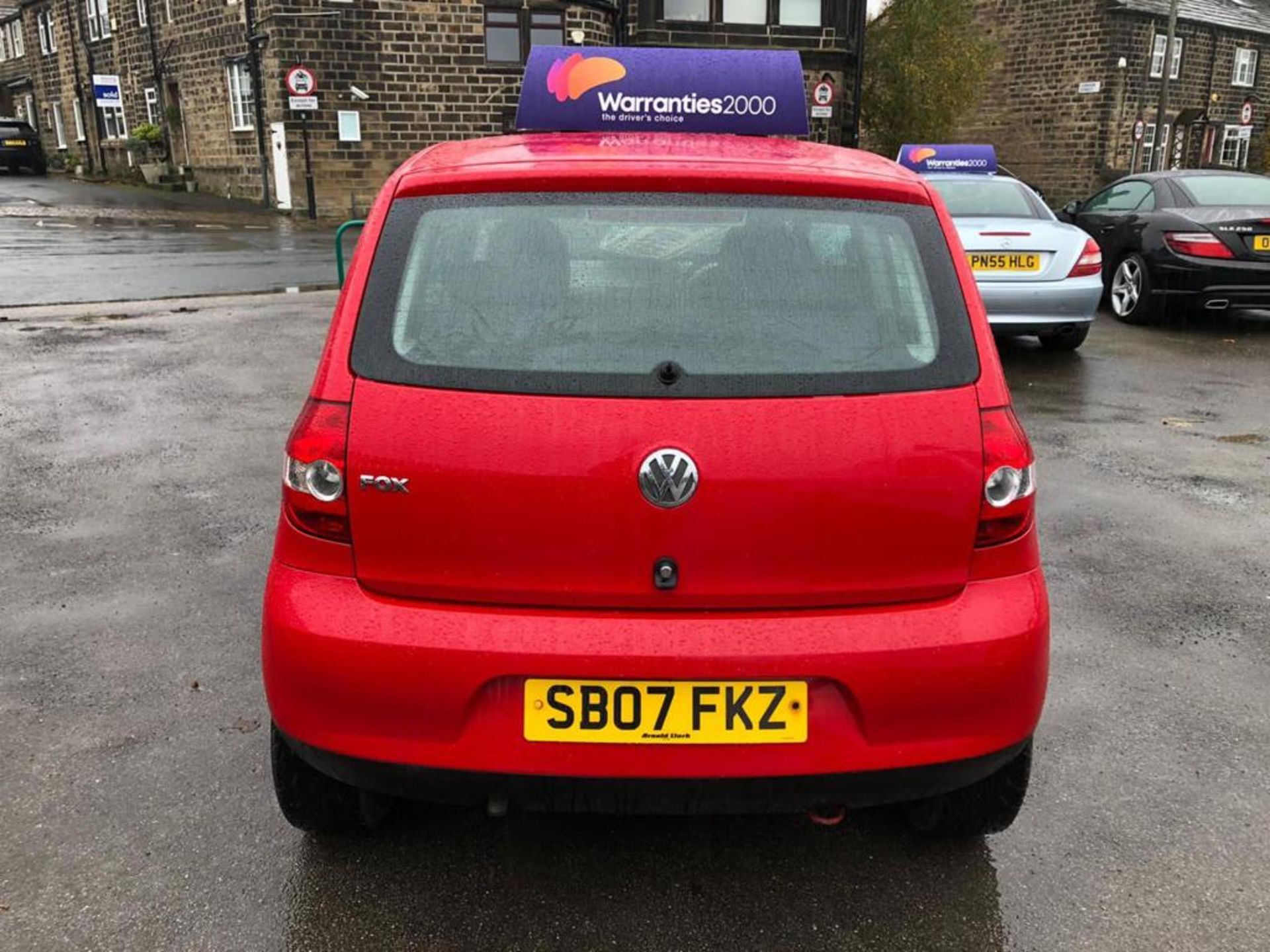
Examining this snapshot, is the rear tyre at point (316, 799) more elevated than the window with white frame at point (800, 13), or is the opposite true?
the window with white frame at point (800, 13)

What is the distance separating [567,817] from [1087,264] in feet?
24.1

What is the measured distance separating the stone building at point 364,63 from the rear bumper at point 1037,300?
18.0 m

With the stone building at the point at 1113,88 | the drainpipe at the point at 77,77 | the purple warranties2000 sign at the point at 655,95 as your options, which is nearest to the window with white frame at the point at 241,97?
the drainpipe at the point at 77,77

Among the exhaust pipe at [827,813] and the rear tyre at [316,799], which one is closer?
the exhaust pipe at [827,813]

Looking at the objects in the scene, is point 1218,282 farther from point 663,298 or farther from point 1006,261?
point 663,298

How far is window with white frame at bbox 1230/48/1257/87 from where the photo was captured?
1500 inches

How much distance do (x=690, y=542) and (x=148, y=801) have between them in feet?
5.58

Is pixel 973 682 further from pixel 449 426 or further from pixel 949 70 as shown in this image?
pixel 949 70

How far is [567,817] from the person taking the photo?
2773 mm

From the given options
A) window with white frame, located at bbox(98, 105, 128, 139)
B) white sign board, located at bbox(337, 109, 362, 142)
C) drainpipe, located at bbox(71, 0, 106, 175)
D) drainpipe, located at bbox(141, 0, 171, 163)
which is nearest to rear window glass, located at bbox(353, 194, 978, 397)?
white sign board, located at bbox(337, 109, 362, 142)

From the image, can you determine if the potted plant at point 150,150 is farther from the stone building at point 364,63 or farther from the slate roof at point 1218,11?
the slate roof at point 1218,11

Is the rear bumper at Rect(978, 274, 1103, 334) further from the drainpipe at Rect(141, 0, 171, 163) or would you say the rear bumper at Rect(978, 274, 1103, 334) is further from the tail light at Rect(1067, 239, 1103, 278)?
the drainpipe at Rect(141, 0, 171, 163)

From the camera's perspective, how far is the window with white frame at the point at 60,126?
132 ft

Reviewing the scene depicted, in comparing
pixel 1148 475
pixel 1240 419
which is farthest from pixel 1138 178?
pixel 1148 475
